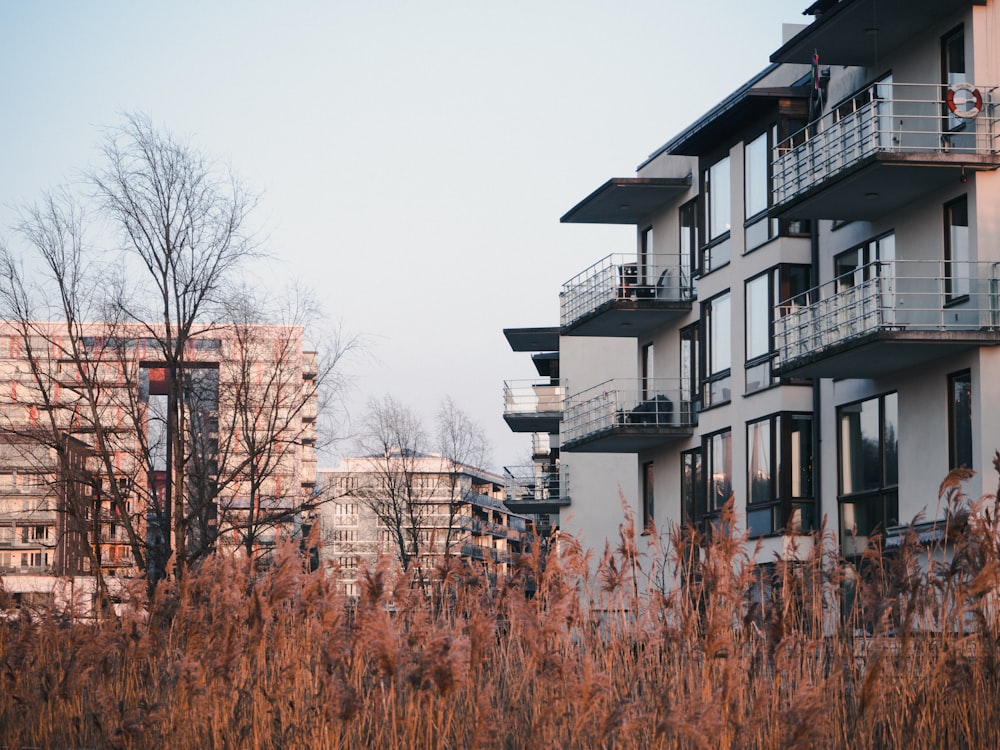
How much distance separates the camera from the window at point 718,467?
30062 mm

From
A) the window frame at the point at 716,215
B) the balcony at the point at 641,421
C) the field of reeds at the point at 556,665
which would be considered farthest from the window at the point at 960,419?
the field of reeds at the point at 556,665

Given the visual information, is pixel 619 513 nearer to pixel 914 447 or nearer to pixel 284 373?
pixel 284 373

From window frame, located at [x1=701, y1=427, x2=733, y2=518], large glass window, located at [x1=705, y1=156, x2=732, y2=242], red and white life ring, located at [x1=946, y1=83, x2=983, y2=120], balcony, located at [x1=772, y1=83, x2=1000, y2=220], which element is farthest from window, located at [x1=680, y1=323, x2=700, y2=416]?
red and white life ring, located at [x1=946, y1=83, x2=983, y2=120]

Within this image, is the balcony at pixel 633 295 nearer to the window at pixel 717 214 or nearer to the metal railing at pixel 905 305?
the window at pixel 717 214

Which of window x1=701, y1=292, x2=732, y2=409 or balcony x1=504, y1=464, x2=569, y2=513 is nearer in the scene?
window x1=701, y1=292, x2=732, y2=409

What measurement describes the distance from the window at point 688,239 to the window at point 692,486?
430cm

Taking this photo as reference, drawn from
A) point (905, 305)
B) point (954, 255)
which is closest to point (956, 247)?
point (954, 255)

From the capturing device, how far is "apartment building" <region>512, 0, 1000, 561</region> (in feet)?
70.5

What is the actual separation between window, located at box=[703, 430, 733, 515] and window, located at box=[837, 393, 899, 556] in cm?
441

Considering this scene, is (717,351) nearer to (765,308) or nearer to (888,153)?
(765,308)

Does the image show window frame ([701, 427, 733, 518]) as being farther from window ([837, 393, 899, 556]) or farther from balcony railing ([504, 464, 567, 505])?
balcony railing ([504, 464, 567, 505])

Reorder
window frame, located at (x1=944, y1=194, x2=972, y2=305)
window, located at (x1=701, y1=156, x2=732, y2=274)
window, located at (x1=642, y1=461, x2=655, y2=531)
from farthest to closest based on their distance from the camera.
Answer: window, located at (x1=642, y1=461, x2=655, y2=531), window, located at (x1=701, y1=156, x2=732, y2=274), window frame, located at (x1=944, y1=194, x2=972, y2=305)

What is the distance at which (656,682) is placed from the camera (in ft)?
26.4

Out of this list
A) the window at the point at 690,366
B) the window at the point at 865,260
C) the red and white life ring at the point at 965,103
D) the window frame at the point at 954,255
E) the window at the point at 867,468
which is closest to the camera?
the red and white life ring at the point at 965,103
